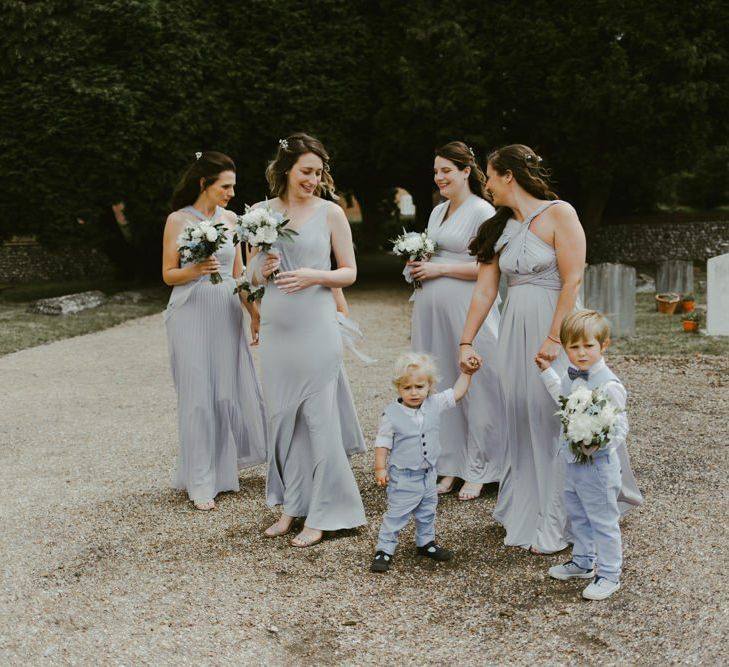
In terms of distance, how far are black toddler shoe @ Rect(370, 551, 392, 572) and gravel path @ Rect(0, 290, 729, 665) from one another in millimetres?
Answer: 52

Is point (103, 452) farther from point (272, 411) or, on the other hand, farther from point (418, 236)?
point (418, 236)

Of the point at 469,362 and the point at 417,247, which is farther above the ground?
the point at 417,247

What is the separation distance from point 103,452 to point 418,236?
11.3ft

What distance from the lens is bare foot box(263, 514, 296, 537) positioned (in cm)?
502

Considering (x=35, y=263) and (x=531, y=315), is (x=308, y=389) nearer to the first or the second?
(x=531, y=315)

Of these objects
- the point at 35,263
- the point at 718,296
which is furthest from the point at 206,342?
the point at 35,263

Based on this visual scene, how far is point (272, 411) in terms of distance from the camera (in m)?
5.00

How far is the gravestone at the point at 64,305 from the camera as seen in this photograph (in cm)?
1644

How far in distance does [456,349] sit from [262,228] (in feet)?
5.91

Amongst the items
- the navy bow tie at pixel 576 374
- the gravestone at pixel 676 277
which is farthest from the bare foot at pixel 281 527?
the gravestone at pixel 676 277

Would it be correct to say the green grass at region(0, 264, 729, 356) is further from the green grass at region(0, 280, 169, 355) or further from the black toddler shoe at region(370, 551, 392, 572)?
the black toddler shoe at region(370, 551, 392, 572)

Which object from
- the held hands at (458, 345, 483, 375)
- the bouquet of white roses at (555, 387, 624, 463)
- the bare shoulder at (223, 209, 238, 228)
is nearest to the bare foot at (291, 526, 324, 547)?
the held hands at (458, 345, 483, 375)

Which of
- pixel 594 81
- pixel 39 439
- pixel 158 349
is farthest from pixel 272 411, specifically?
pixel 594 81

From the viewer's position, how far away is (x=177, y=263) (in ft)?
18.7
